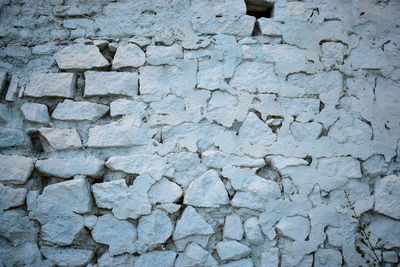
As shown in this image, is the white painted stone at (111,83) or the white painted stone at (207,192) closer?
the white painted stone at (207,192)

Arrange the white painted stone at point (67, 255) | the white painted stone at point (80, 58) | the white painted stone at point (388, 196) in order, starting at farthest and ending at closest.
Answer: the white painted stone at point (80, 58)
the white painted stone at point (388, 196)
the white painted stone at point (67, 255)

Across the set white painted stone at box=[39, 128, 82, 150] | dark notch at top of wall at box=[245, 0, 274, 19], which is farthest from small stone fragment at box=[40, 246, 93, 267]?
dark notch at top of wall at box=[245, 0, 274, 19]

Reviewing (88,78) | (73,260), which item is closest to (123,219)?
(73,260)

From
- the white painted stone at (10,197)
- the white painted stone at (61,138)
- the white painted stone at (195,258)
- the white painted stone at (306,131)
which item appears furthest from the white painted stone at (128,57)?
the white painted stone at (195,258)

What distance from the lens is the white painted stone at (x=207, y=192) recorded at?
1693 millimetres

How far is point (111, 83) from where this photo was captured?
1.84 m

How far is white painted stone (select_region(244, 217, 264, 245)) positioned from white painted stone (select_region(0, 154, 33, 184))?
4.37 feet

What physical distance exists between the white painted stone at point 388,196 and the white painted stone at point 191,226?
104 centimetres

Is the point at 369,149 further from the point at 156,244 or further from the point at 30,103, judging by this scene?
the point at 30,103

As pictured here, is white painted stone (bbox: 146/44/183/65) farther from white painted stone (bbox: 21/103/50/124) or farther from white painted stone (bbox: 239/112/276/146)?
white painted stone (bbox: 21/103/50/124)

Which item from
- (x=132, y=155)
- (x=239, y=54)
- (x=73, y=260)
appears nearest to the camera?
(x=73, y=260)

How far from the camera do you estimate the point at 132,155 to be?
5.72 ft

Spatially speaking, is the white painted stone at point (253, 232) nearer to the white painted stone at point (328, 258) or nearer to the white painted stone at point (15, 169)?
the white painted stone at point (328, 258)

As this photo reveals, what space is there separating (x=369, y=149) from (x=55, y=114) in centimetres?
198
